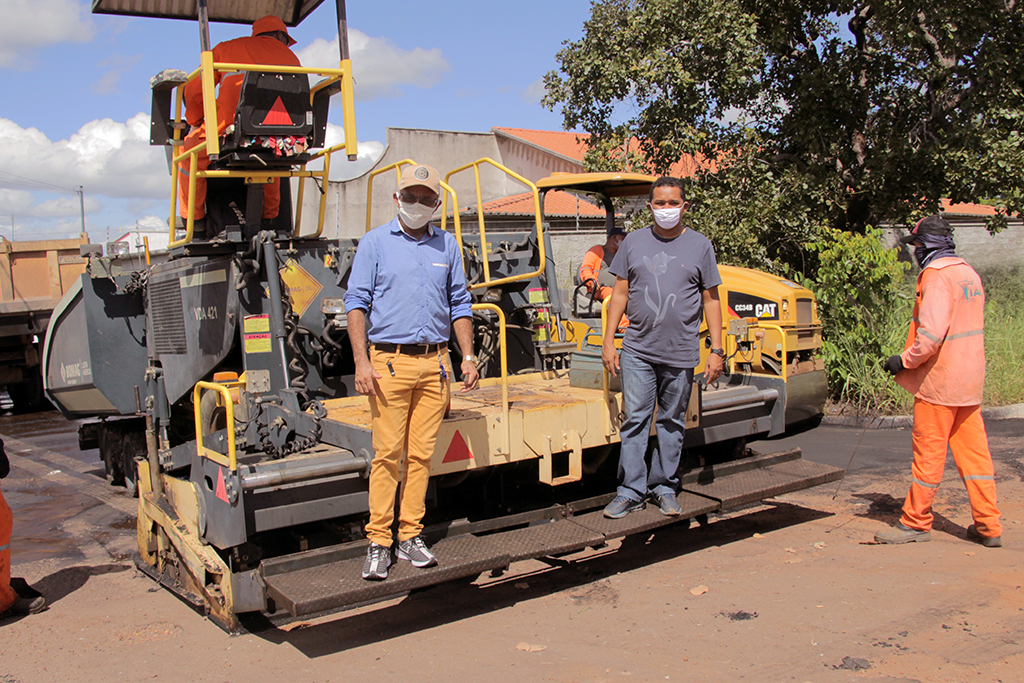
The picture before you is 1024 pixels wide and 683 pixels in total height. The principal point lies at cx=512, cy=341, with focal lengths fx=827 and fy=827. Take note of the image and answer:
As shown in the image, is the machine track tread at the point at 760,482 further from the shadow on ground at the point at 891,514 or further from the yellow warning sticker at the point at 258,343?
the yellow warning sticker at the point at 258,343

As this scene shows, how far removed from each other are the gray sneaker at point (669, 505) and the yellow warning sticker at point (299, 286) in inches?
99.8

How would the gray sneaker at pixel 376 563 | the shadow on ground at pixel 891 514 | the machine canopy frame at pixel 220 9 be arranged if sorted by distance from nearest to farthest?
1. the gray sneaker at pixel 376 563
2. the shadow on ground at pixel 891 514
3. the machine canopy frame at pixel 220 9

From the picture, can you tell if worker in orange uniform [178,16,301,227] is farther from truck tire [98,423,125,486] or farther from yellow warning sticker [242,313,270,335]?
truck tire [98,423,125,486]

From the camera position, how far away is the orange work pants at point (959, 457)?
492 centimetres

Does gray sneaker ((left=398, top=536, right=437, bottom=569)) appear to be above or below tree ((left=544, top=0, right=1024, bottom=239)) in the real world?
below

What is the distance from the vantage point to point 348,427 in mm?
4316

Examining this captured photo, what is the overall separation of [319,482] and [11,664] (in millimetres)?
1750

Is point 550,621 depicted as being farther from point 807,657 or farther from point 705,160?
point 705,160

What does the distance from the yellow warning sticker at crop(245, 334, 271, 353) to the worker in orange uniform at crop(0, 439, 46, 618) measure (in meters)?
1.52

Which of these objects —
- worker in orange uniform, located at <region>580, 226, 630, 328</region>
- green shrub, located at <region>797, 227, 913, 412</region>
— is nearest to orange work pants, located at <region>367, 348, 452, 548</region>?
worker in orange uniform, located at <region>580, 226, 630, 328</region>

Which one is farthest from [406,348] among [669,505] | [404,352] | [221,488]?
[669,505]

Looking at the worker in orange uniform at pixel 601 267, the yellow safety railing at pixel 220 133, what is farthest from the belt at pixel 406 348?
the worker in orange uniform at pixel 601 267

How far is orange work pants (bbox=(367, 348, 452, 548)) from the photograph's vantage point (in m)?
3.95

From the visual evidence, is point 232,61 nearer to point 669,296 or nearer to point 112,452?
point 669,296
